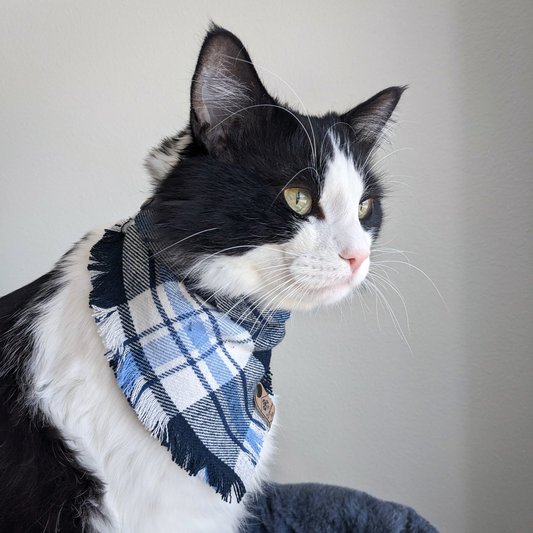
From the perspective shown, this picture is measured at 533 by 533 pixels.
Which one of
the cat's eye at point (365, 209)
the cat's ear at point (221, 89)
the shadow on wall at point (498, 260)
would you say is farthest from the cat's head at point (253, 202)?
the shadow on wall at point (498, 260)

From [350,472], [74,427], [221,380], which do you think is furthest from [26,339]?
[350,472]

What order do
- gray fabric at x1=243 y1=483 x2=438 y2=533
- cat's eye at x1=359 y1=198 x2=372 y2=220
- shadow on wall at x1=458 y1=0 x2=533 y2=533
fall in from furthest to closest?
shadow on wall at x1=458 y1=0 x2=533 y2=533 < gray fabric at x1=243 y1=483 x2=438 y2=533 < cat's eye at x1=359 y1=198 x2=372 y2=220

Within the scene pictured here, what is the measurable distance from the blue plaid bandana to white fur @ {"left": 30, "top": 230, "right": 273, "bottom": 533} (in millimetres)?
27

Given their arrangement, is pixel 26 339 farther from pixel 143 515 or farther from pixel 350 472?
pixel 350 472

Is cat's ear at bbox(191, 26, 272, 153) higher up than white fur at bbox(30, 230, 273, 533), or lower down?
higher up

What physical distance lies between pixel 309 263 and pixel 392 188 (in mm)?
714

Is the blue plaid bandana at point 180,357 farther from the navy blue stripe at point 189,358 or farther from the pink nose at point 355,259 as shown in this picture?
the pink nose at point 355,259

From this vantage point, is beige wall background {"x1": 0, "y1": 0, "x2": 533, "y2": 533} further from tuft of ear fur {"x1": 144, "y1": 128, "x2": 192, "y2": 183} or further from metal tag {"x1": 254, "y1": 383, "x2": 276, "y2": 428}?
tuft of ear fur {"x1": 144, "y1": 128, "x2": 192, "y2": 183}

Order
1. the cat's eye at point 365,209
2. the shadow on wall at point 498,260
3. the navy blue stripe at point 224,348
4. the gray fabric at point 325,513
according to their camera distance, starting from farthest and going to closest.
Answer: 1. the shadow on wall at point 498,260
2. the gray fabric at point 325,513
3. the cat's eye at point 365,209
4. the navy blue stripe at point 224,348

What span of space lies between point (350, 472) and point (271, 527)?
0.51 m

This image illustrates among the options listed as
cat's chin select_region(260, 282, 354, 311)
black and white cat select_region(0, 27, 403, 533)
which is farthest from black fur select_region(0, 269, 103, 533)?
cat's chin select_region(260, 282, 354, 311)

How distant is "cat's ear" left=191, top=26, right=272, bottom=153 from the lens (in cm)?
65

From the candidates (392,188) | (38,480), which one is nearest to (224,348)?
(38,480)

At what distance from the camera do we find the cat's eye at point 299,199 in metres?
0.71
